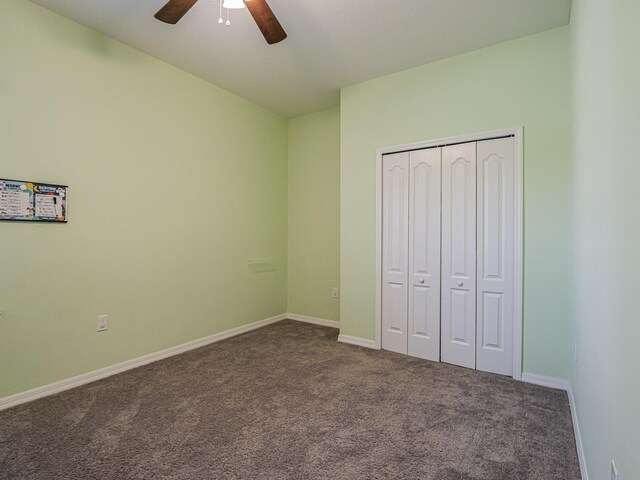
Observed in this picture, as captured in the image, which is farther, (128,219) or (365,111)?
(365,111)

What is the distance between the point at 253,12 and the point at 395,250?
7.50ft

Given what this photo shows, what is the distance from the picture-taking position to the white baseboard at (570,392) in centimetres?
162

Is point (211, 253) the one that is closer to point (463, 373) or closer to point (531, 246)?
point (463, 373)

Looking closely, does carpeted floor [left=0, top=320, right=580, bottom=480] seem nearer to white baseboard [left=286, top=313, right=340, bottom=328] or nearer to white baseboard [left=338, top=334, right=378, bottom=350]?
white baseboard [left=338, top=334, right=378, bottom=350]

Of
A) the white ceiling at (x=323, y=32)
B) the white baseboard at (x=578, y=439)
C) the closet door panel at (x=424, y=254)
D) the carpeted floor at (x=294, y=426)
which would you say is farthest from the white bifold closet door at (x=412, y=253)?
the white baseboard at (x=578, y=439)

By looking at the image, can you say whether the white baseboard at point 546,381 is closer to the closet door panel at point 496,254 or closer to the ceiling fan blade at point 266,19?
the closet door panel at point 496,254

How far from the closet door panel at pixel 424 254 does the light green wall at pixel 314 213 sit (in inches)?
48.2

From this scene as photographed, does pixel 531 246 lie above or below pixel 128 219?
below

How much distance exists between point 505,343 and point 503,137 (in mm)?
1708

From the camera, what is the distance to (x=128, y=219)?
2869 mm

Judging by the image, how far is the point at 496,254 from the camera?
9.05 feet

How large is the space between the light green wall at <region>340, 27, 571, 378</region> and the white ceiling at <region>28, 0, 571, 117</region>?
0.15m

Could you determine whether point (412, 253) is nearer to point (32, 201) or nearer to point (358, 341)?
point (358, 341)

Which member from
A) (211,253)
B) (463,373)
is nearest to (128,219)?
(211,253)
